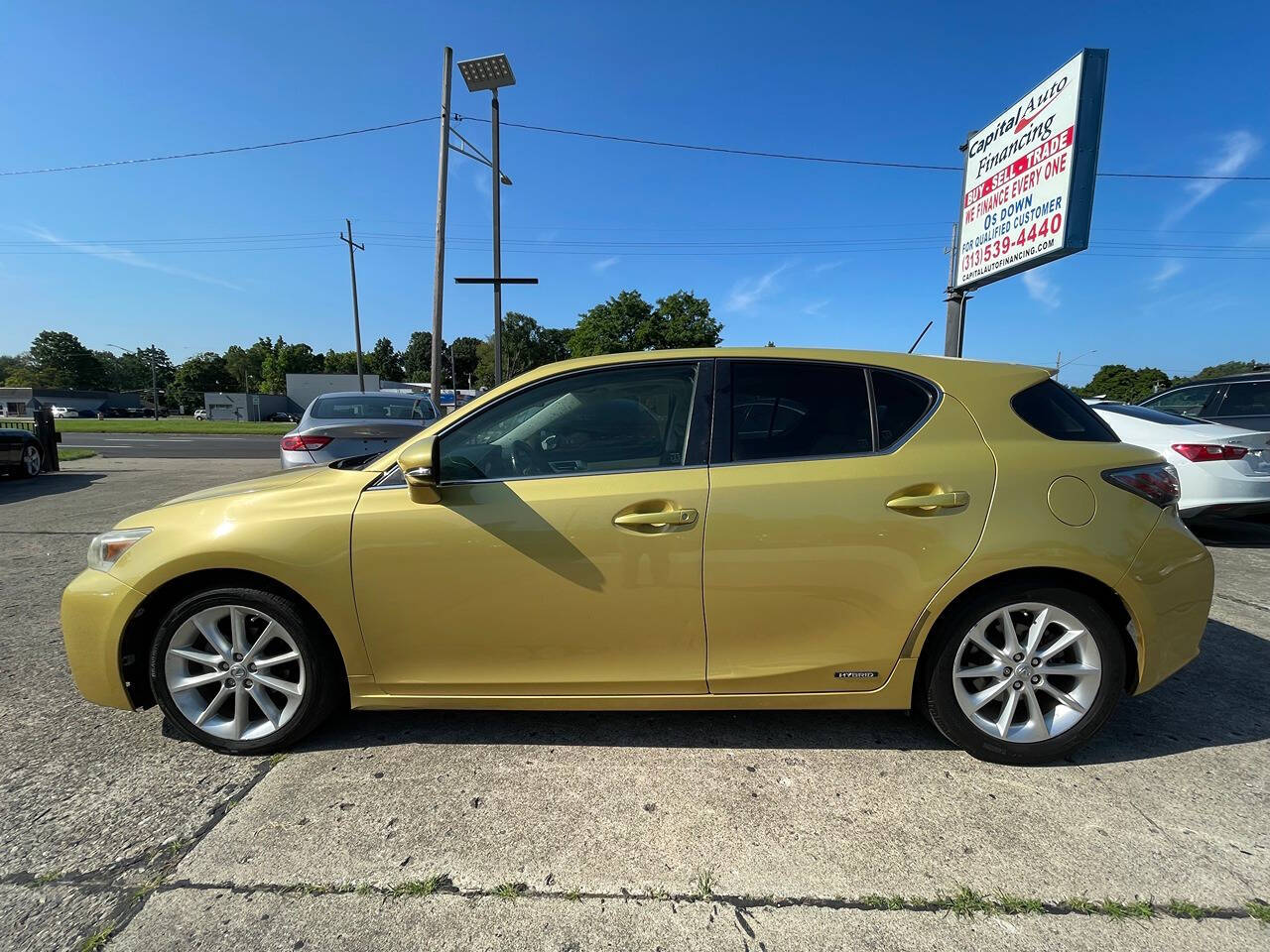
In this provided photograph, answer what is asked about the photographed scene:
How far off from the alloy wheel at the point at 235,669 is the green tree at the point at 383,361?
4146 inches

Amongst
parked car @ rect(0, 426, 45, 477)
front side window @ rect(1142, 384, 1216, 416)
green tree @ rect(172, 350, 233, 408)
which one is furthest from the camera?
green tree @ rect(172, 350, 233, 408)

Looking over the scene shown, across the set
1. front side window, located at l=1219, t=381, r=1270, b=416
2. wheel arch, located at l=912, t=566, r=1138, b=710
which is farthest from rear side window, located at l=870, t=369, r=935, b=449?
front side window, located at l=1219, t=381, r=1270, b=416

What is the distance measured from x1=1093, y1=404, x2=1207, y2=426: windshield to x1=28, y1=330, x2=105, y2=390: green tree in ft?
420

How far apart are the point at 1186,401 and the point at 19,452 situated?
17487mm

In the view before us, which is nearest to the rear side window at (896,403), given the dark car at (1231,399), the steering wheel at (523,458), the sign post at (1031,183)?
the steering wheel at (523,458)

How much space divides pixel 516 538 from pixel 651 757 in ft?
3.44

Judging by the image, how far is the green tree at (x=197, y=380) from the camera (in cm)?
8831

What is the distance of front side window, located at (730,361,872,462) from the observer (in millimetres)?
2346

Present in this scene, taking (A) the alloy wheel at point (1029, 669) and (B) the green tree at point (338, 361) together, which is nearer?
(A) the alloy wheel at point (1029, 669)

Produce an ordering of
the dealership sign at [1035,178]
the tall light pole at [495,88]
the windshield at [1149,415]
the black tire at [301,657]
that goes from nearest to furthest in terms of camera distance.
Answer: the black tire at [301,657] → the windshield at [1149,415] → the dealership sign at [1035,178] → the tall light pole at [495,88]

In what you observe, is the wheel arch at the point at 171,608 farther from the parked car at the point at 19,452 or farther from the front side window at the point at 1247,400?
the parked car at the point at 19,452

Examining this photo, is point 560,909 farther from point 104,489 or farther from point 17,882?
point 104,489

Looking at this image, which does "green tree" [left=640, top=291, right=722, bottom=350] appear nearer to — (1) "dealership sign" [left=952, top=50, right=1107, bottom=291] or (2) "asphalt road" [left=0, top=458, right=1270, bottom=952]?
(1) "dealership sign" [left=952, top=50, right=1107, bottom=291]

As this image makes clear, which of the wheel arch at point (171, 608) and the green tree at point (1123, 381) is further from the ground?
the green tree at point (1123, 381)
